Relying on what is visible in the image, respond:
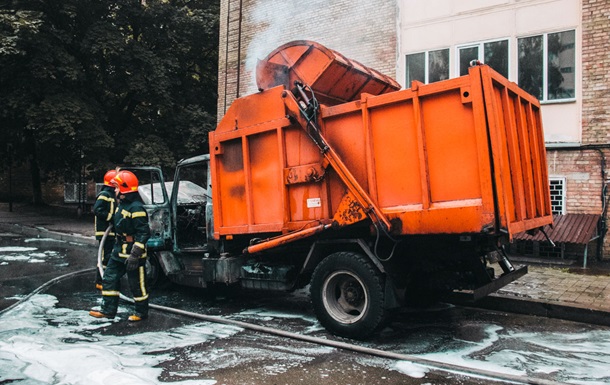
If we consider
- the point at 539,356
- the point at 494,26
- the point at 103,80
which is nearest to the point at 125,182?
the point at 539,356

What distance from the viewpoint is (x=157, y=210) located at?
7.23 meters

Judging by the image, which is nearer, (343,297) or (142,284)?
(343,297)

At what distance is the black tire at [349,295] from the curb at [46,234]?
29.8ft

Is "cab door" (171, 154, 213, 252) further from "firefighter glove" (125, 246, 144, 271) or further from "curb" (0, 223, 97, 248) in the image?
"curb" (0, 223, 97, 248)

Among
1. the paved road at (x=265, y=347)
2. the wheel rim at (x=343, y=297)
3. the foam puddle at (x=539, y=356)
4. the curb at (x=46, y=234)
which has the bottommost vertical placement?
the foam puddle at (x=539, y=356)

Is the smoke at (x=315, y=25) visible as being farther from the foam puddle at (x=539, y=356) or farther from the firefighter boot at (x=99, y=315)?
the foam puddle at (x=539, y=356)

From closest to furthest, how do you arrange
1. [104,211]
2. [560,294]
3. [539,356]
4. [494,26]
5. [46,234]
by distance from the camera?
[539,356] < [560,294] < [104,211] < [494,26] < [46,234]

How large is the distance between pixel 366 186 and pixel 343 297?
3.99 ft

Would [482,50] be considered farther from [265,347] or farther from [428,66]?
[265,347]

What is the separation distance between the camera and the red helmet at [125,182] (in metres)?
5.89

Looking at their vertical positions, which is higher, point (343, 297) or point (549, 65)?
point (549, 65)

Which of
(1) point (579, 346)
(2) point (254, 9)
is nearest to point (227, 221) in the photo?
(1) point (579, 346)

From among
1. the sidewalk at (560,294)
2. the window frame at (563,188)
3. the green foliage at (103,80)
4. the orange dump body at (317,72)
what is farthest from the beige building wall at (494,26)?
the green foliage at (103,80)

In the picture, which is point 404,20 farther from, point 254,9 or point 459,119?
point 459,119
